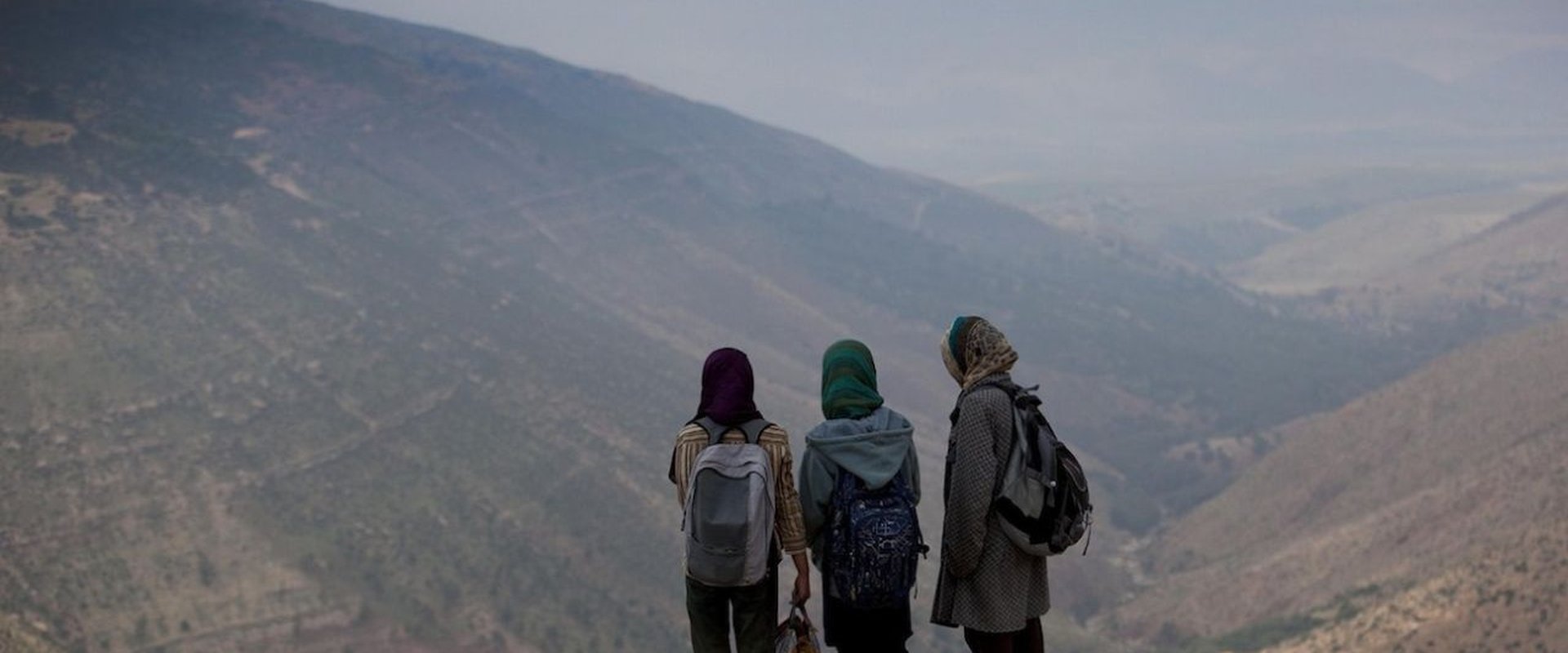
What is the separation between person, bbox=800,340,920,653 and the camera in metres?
6.06

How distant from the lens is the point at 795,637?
6.42m

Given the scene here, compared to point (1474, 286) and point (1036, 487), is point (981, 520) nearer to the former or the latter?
point (1036, 487)

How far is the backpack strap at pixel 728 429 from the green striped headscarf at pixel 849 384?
37cm

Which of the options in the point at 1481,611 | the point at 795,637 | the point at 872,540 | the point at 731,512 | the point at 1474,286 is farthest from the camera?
the point at 1474,286

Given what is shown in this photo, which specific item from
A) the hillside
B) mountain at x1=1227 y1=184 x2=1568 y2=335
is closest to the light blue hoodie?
the hillside

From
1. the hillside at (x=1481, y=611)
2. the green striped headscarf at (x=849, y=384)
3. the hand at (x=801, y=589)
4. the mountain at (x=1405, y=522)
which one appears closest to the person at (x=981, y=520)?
the green striped headscarf at (x=849, y=384)

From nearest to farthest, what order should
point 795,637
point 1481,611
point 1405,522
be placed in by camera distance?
point 795,637 → point 1481,611 → point 1405,522

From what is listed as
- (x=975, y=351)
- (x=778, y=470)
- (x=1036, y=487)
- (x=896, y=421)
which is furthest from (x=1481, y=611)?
(x=778, y=470)

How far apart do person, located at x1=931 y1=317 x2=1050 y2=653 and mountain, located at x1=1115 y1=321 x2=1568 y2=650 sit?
2156cm

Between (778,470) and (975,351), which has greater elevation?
(975,351)

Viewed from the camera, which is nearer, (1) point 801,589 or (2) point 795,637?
(1) point 801,589

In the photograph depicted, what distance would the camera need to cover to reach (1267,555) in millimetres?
48219

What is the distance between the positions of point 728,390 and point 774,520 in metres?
0.76

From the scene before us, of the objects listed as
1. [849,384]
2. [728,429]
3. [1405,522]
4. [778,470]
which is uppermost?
[849,384]
